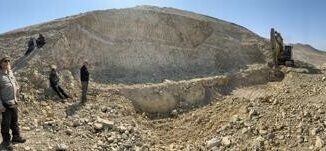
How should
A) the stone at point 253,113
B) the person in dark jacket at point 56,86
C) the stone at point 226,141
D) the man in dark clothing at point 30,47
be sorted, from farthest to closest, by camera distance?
the man in dark clothing at point 30,47
the person in dark jacket at point 56,86
the stone at point 253,113
the stone at point 226,141

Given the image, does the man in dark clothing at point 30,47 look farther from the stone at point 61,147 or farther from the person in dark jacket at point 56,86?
the stone at point 61,147

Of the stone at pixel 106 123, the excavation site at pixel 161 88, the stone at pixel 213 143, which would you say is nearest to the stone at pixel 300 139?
the excavation site at pixel 161 88

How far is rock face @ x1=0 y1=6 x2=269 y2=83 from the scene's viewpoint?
18.4m

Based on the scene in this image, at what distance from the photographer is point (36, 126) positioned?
11.8 meters

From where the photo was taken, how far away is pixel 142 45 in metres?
20.6

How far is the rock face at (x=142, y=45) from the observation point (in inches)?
724

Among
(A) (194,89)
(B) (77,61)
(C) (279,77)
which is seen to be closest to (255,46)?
(C) (279,77)

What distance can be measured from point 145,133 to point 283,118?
3.90 meters

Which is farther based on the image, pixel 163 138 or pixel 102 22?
pixel 102 22

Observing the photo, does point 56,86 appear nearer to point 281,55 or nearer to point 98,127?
point 98,127

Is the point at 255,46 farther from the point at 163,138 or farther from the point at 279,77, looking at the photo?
the point at 163,138

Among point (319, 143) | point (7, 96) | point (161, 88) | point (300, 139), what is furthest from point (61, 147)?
point (161, 88)

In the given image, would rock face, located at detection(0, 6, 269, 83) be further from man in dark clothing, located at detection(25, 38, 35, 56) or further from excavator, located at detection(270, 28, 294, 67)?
excavator, located at detection(270, 28, 294, 67)

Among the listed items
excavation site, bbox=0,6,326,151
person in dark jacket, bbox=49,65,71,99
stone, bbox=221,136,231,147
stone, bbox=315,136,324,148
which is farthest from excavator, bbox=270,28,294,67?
stone, bbox=315,136,324,148
